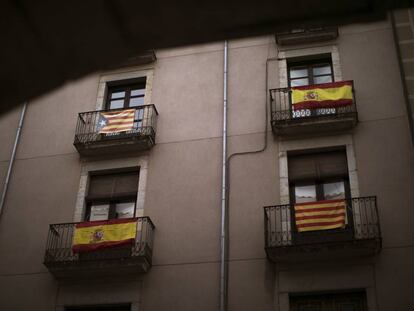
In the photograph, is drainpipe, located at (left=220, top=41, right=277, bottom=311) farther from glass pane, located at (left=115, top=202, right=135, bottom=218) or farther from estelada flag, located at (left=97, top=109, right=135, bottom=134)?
estelada flag, located at (left=97, top=109, right=135, bottom=134)

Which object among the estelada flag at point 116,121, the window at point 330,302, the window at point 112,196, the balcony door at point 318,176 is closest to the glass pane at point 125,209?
the window at point 112,196

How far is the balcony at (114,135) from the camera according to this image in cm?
1516

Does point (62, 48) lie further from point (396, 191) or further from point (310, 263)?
point (396, 191)

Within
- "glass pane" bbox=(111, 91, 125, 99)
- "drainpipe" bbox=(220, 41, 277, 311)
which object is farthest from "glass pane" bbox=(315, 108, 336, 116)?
"glass pane" bbox=(111, 91, 125, 99)

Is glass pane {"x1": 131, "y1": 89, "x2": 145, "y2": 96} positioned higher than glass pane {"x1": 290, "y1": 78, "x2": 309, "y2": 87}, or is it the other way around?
glass pane {"x1": 131, "y1": 89, "x2": 145, "y2": 96}

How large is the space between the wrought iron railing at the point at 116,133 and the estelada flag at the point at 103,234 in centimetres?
243

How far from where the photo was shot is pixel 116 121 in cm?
1563

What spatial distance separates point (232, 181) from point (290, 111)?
2.34 m

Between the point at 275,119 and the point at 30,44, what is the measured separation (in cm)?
1151

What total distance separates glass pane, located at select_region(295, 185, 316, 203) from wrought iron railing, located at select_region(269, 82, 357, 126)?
1663mm

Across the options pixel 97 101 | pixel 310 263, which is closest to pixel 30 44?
pixel 310 263

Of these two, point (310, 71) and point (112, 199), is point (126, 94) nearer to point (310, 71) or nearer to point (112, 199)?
point (112, 199)

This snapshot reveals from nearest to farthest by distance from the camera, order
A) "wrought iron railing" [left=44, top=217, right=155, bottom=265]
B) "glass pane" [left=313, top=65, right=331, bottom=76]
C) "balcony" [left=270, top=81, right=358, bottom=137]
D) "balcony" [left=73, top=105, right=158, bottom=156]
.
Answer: "wrought iron railing" [left=44, top=217, right=155, bottom=265]
"balcony" [left=270, top=81, right=358, bottom=137]
"balcony" [left=73, top=105, right=158, bottom=156]
"glass pane" [left=313, top=65, right=331, bottom=76]

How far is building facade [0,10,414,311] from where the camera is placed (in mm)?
12656
